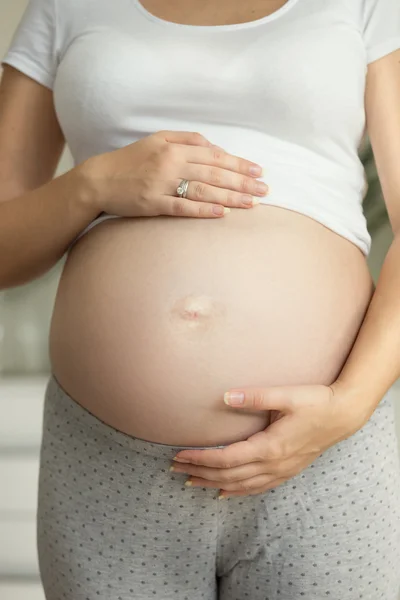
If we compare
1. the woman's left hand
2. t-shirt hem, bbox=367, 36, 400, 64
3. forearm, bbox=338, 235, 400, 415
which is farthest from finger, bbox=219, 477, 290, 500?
t-shirt hem, bbox=367, 36, 400, 64

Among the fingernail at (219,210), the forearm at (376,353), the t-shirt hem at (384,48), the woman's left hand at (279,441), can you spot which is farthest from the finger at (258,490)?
the t-shirt hem at (384,48)

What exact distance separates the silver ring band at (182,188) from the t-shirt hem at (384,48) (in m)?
0.31

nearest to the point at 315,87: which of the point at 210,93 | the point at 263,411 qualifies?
Answer: the point at 210,93

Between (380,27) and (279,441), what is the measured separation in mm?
542

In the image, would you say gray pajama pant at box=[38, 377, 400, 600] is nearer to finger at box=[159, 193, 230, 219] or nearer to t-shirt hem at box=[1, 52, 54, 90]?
finger at box=[159, 193, 230, 219]

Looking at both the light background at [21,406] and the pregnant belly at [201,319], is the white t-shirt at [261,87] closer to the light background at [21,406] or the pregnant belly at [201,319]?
the pregnant belly at [201,319]

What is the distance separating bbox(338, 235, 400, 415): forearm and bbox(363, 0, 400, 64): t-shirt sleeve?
0.29 metres

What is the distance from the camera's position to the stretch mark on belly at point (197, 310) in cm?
71

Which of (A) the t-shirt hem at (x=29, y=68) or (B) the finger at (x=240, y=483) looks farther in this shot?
(A) the t-shirt hem at (x=29, y=68)

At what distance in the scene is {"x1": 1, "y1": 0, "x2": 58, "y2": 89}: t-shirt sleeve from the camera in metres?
0.90

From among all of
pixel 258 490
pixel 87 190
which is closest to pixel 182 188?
pixel 87 190

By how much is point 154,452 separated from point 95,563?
151mm

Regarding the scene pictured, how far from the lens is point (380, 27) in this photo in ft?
2.75

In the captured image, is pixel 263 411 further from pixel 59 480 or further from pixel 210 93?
pixel 210 93
